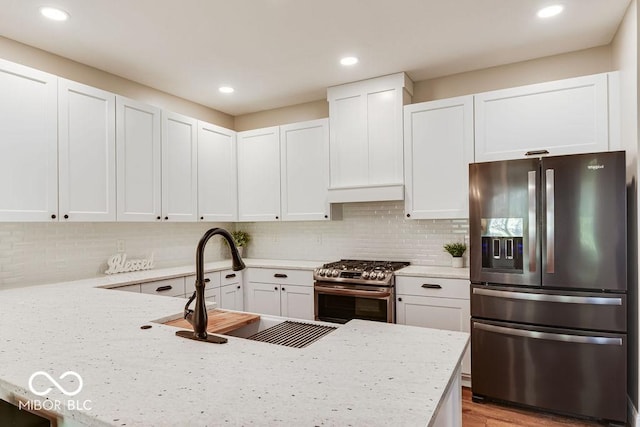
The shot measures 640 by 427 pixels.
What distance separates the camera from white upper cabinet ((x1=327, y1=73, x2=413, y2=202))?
3488 millimetres

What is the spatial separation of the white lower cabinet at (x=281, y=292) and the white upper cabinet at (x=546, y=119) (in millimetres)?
1944

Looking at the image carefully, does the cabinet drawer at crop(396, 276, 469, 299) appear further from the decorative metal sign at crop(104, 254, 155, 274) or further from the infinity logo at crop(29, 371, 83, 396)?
the infinity logo at crop(29, 371, 83, 396)

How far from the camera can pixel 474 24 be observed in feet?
8.61

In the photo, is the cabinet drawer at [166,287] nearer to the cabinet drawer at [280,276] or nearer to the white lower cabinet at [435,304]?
the cabinet drawer at [280,276]

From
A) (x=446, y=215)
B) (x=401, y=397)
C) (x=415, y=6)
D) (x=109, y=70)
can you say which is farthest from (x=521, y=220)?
(x=109, y=70)

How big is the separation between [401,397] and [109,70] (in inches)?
140

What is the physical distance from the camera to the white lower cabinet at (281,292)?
12.1 feet

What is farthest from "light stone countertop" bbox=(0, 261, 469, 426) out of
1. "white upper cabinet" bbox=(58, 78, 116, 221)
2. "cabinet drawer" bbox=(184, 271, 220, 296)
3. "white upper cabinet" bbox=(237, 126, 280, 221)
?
"white upper cabinet" bbox=(237, 126, 280, 221)

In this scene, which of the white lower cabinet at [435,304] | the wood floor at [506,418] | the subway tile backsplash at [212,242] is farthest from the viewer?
the white lower cabinet at [435,304]

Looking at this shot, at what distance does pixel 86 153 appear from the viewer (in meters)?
2.89

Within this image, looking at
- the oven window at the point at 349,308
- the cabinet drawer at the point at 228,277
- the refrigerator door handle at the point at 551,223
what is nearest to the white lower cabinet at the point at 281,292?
the cabinet drawer at the point at 228,277

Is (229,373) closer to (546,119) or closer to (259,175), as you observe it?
(546,119)

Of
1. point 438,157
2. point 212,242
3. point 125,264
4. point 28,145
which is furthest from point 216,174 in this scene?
point 438,157

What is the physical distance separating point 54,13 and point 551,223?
Answer: 3421 millimetres
